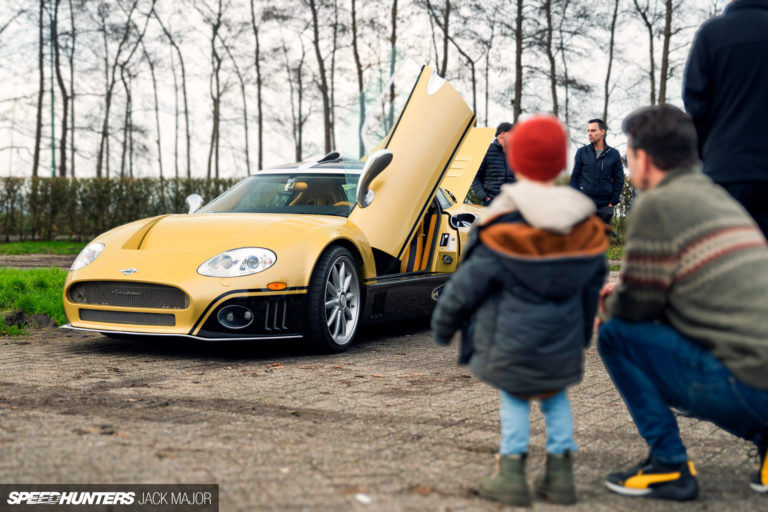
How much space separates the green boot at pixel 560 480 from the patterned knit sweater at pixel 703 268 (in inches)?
23.3

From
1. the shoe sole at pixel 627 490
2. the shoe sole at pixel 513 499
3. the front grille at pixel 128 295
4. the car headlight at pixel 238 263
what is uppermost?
the car headlight at pixel 238 263

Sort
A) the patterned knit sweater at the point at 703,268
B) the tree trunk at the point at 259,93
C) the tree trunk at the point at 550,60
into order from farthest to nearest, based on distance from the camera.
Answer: the tree trunk at the point at 259,93 → the tree trunk at the point at 550,60 → the patterned knit sweater at the point at 703,268

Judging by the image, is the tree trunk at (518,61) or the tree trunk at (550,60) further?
the tree trunk at (550,60)

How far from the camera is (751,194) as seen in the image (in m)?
3.75

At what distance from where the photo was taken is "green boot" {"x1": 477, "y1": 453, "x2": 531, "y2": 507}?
8.93 feet

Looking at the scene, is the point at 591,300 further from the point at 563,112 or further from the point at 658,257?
the point at 563,112

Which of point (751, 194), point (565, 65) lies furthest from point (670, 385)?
point (565, 65)

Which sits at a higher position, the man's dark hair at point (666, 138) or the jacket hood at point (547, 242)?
the man's dark hair at point (666, 138)

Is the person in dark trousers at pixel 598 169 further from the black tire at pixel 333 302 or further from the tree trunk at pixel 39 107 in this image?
the tree trunk at pixel 39 107

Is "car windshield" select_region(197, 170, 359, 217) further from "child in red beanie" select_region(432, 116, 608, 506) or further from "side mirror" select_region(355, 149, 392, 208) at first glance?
"child in red beanie" select_region(432, 116, 608, 506)

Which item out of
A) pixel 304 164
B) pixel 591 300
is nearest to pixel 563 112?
pixel 304 164

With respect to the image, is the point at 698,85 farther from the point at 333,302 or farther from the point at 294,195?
the point at 294,195

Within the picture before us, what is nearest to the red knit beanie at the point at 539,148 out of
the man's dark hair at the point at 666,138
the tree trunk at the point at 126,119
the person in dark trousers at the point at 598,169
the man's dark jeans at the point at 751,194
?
the man's dark hair at the point at 666,138

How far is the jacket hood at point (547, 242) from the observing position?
2.59 m
